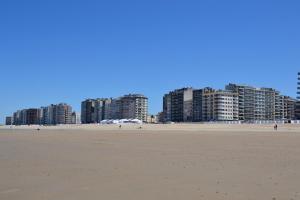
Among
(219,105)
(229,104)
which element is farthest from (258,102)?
(219,105)

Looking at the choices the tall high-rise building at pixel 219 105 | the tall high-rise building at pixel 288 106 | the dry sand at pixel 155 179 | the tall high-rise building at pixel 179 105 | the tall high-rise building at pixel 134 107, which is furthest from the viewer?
the tall high-rise building at pixel 134 107

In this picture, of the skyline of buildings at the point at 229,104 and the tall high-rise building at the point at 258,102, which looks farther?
the tall high-rise building at the point at 258,102

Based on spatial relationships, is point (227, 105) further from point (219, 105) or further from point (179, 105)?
point (179, 105)

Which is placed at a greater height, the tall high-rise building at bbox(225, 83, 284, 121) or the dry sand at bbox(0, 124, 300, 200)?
the tall high-rise building at bbox(225, 83, 284, 121)

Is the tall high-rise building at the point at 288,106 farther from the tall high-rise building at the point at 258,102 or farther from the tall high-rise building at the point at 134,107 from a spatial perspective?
the tall high-rise building at the point at 134,107

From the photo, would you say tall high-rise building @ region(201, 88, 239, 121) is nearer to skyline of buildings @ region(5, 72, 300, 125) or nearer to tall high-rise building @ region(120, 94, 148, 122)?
skyline of buildings @ region(5, 72, 300, 125)

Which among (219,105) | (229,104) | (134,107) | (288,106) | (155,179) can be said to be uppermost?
(288,106)

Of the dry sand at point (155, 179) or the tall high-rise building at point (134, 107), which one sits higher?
the tall high-rise building at point (134, 107)

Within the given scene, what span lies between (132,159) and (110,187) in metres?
6.35

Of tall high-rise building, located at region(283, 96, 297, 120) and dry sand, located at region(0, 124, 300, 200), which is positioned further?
tall high-rise building, located at region(283, 96, 297, 120)

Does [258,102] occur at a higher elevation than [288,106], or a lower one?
higher

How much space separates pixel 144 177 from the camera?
1145 centimetres

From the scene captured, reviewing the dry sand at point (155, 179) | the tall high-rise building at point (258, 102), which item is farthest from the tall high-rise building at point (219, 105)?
the dry sand at point (155, 179)

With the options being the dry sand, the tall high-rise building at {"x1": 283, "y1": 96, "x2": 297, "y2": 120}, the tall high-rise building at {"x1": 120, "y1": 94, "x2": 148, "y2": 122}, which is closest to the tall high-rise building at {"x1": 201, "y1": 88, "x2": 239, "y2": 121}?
the tall high-rise building at {"x1": 283, "y1": 96, "x2": 297, "y2": 120}
